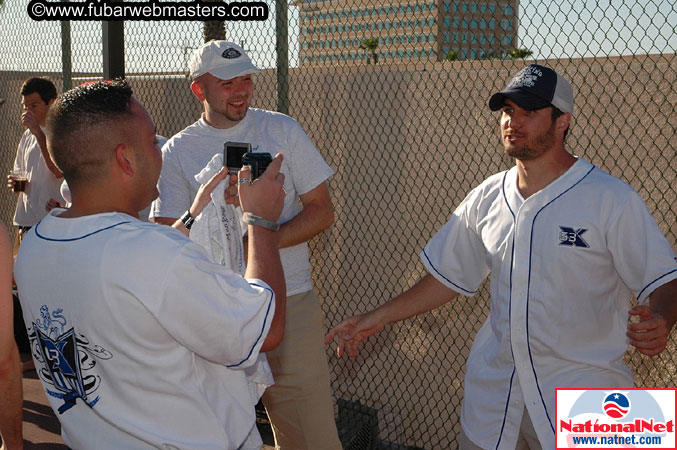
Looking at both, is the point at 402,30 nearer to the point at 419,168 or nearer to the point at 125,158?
the point at 419,168

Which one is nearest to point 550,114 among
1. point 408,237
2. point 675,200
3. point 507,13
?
point 675,200

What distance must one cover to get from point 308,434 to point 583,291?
1.42 metres

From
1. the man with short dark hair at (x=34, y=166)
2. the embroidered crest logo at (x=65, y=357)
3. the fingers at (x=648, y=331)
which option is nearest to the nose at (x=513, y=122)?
the fingers at (x=648, y=331)

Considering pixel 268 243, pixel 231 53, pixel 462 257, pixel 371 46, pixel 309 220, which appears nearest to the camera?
pixel 268 243

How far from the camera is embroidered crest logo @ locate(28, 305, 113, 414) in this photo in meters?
1.71

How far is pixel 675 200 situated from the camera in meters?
4.61

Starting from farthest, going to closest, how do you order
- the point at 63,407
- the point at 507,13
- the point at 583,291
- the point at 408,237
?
the point at 408,237 < the point at 507,13 < the point at 583,291 < the point at 63,407

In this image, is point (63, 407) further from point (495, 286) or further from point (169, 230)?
point (495, 286)

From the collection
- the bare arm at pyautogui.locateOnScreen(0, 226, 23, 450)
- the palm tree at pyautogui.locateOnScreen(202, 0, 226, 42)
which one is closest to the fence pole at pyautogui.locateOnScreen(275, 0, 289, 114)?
the bare arm at pyautogui.locateOnScreen(0, 226, 23, 450)

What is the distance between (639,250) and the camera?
7.95ft

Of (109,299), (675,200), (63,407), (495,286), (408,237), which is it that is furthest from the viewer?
(408,237)

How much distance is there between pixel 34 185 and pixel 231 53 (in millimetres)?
3370

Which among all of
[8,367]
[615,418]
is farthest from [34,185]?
[615,418]

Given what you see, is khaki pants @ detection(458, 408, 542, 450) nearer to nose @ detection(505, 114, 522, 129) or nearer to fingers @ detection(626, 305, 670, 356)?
fingers @ detection(626, 305, 670, 356)
